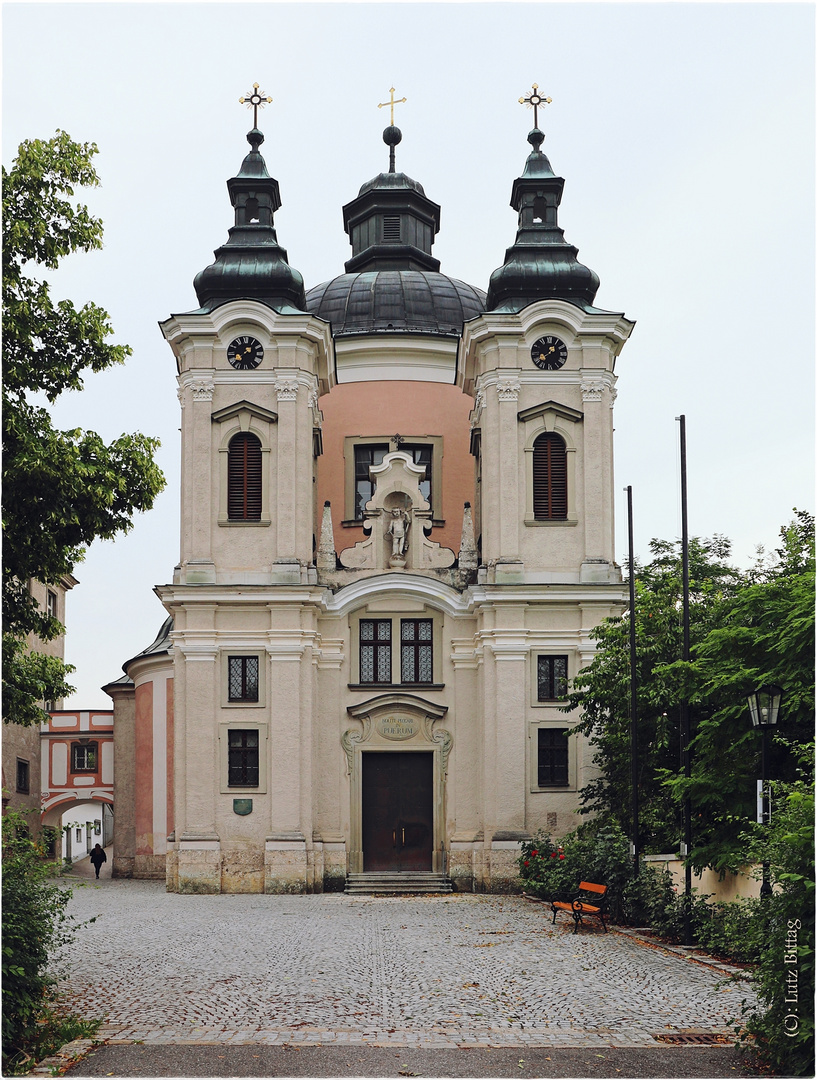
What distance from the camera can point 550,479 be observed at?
110 ft

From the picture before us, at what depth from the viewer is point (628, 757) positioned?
2678cm

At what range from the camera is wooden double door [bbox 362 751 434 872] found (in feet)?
108

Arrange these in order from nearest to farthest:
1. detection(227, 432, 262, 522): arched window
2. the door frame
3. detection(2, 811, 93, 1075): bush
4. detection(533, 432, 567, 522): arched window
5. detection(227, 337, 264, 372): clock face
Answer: detection(2, 811, 93, 1075): bush < the door frame < detection(227, 432, 262, 522): arched window < detection(533, 432, 567, 522): arched window < detection(227, 337, 264, 372): clock face

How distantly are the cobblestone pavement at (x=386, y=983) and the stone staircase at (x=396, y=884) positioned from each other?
271 inches

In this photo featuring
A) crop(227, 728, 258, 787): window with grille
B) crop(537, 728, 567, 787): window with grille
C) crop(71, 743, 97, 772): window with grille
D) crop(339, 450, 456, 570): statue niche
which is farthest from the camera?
crop(71, 743, 97, 772): window with grille

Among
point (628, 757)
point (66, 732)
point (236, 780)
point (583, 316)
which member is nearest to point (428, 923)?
point (628, 757)

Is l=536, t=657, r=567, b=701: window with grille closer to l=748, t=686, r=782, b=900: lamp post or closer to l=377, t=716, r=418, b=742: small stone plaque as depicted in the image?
l=377, t=716, r=418, b=742: small stone plaque

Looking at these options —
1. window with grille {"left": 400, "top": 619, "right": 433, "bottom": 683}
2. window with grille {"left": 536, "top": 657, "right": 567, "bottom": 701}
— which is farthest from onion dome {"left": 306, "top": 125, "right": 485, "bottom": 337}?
window with grille {"left": 536, "top": 657, "right": 567, "bottom": 701}

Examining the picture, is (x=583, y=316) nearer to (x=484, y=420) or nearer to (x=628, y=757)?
(x=484, y=420)

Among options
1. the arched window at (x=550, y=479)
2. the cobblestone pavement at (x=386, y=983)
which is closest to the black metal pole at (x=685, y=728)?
the cobblestone pavement at (x=386, y=983)

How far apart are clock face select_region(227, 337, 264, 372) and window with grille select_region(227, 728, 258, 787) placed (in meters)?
9.23

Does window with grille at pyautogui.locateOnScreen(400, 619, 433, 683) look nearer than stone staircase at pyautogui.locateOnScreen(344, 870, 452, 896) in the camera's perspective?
No

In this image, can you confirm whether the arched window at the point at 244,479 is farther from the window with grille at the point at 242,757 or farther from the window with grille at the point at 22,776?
the window with grille at the point at 22,776

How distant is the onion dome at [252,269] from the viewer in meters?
34.5
